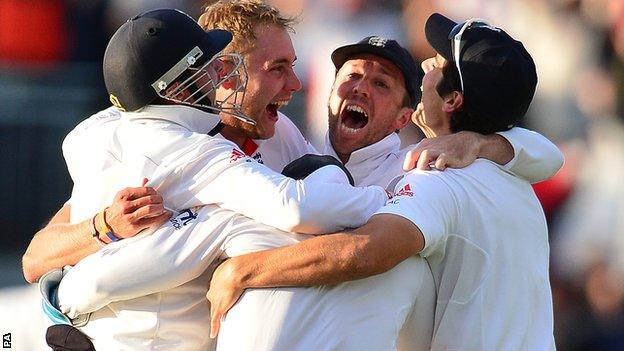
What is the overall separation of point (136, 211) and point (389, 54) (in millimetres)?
1289

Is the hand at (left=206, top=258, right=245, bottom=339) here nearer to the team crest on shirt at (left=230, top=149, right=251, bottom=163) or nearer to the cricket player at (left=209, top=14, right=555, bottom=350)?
the cricket player at (left=209, top=14, right=555, bottom=350)

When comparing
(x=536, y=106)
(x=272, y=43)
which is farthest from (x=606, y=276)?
(x=272, y=43)

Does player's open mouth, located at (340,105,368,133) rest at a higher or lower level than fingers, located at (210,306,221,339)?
higher

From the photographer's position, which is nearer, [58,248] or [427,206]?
[427,206]

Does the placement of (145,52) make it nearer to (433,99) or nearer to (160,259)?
(160,259)

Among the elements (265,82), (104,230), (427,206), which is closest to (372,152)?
(265,82)

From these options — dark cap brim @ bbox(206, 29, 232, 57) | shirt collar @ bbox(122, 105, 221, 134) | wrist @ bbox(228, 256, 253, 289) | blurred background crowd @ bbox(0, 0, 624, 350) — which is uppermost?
Answer: dark cap brim @ bbox(206, 29, 232, 57)

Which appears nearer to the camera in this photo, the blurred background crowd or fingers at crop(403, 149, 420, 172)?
fingers at crop(403, 149, 420, 172)

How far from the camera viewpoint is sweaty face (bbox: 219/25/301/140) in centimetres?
407

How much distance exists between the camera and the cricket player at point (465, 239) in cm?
316

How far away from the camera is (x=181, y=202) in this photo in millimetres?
3242

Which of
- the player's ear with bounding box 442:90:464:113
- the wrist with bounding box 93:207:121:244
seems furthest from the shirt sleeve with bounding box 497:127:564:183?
the wrist with bounding box 93:207:121:244

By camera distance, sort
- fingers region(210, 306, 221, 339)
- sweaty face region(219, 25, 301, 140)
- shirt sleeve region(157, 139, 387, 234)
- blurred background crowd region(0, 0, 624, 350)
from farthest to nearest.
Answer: blurred background crowd region(0, 0, 624, 350), sweaty face region(219, 25, 301, 140), fingers region(210, 306, 221, 339), shirt sleeve region(157, 139, 387, 234)

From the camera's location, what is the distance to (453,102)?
3490 mm
